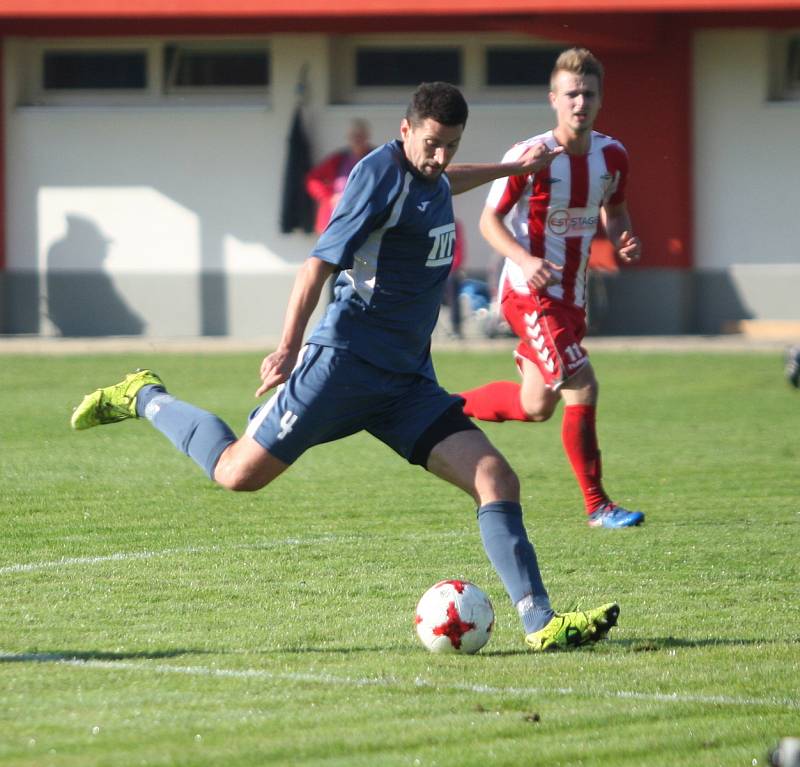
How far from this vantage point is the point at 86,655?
5.65m

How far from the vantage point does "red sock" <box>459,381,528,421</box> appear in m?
9.30

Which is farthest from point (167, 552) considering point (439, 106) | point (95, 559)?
point (439, 106)

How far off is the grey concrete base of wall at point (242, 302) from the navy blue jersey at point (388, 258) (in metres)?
14.7

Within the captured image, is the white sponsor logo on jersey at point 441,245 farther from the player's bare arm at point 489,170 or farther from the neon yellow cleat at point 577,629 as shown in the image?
the neon yellow cleat at point 577,629

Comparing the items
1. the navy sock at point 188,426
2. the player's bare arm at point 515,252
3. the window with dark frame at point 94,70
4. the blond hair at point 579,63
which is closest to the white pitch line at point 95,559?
the navy sock at point 188,426

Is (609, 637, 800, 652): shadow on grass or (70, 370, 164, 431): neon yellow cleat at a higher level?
(70, 370, 164, 431): neon yellow cleat

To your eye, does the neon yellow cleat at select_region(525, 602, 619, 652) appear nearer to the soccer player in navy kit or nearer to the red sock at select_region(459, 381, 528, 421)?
the soccer player in navy kit

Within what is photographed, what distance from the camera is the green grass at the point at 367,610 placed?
4707mm

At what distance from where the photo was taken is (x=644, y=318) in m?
21.0

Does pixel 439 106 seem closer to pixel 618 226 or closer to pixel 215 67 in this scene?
pixel 618 226

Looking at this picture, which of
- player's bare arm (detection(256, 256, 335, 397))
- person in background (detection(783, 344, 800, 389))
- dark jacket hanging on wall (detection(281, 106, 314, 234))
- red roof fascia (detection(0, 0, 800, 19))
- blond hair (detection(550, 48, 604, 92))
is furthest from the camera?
dark jacket hanging on wall (detection(281, 106, 314, 234))

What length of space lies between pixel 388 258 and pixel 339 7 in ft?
46.1

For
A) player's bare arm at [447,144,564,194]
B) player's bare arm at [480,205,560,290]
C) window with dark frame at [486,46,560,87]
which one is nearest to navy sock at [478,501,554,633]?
player's bare arm at [480,205,560,290]

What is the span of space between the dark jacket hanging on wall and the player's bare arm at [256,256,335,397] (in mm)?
15562
